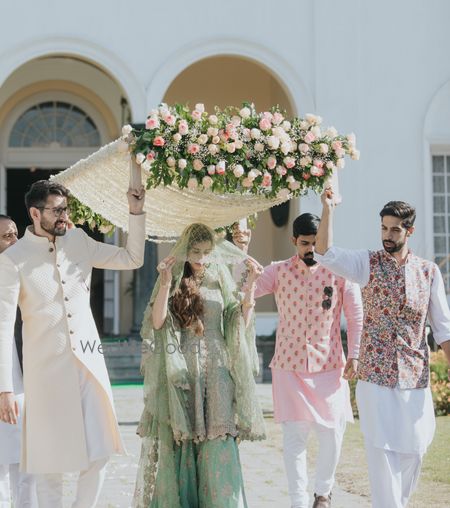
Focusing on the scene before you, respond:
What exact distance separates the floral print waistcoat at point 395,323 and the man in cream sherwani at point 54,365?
1406 mm

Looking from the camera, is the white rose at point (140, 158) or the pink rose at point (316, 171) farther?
the pink rose at point (316, 171)

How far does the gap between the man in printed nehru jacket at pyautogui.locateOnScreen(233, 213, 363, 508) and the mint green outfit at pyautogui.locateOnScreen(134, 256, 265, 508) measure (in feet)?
2.34

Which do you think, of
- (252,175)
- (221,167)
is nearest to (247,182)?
(252,175)

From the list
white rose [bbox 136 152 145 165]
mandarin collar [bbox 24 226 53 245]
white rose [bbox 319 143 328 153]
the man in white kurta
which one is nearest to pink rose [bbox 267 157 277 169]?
white rose [bbox 319 143 328 153]

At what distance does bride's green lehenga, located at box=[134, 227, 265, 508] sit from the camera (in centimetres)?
573

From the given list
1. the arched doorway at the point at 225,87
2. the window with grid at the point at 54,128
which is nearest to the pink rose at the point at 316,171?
the arched doorway at the point at 225,87

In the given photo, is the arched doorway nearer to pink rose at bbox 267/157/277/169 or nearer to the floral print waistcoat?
the floral print waistcoat

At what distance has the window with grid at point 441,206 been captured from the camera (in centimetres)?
1563

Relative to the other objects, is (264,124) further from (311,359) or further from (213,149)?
(311,359)

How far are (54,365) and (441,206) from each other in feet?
37.0

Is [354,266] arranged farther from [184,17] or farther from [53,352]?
[184,17]

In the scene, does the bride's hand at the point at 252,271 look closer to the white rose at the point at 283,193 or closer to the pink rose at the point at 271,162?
the white rose at the point at 283,193

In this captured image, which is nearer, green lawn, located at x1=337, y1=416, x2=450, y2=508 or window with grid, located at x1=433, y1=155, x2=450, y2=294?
green lawn, located at x1=337, y1=416, x2=450, y2=508

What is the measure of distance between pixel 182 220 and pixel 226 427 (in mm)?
1233
